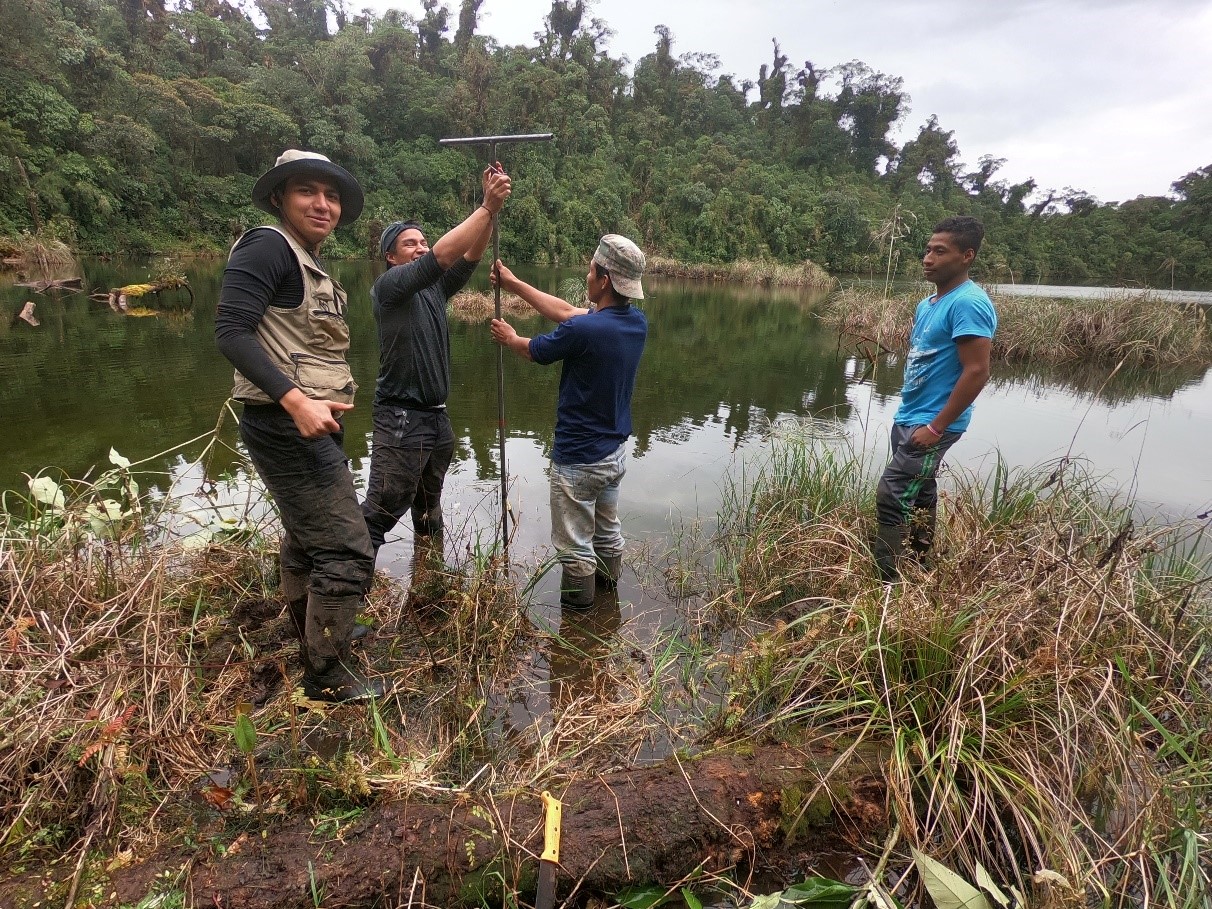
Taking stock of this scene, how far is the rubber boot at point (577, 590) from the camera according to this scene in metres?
3.09

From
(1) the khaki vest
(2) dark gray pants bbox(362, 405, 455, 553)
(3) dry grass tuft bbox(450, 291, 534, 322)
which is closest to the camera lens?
(1) the khaki vest

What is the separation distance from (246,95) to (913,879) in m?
44.1

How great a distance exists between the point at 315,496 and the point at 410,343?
950 mm

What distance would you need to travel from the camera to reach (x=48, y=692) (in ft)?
5.78

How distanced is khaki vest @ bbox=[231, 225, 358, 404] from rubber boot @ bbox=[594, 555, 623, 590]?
169cm

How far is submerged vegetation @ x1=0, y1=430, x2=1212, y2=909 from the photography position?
63.2 inches

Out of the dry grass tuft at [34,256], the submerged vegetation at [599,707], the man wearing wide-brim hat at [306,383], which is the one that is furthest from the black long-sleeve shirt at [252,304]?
the dry grass tuft at [34,256]

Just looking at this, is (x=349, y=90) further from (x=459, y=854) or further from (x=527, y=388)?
(x=459, y=854)

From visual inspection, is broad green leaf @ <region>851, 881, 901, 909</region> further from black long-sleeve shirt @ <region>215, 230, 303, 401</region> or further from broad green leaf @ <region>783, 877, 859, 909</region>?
black long-sleeve shirt @ <region>215, 230, 303, 401</region>

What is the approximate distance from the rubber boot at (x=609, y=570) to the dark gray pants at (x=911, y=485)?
1443mm

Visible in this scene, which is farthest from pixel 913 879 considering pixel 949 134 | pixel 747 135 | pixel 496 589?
pixel 949 134

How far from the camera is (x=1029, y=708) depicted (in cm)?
196

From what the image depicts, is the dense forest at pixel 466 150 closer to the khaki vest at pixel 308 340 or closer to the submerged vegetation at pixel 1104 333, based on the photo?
the submerged vegetation at pixel 1104 333

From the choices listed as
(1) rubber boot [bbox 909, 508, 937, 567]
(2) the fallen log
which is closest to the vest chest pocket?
(2) the fallen log
